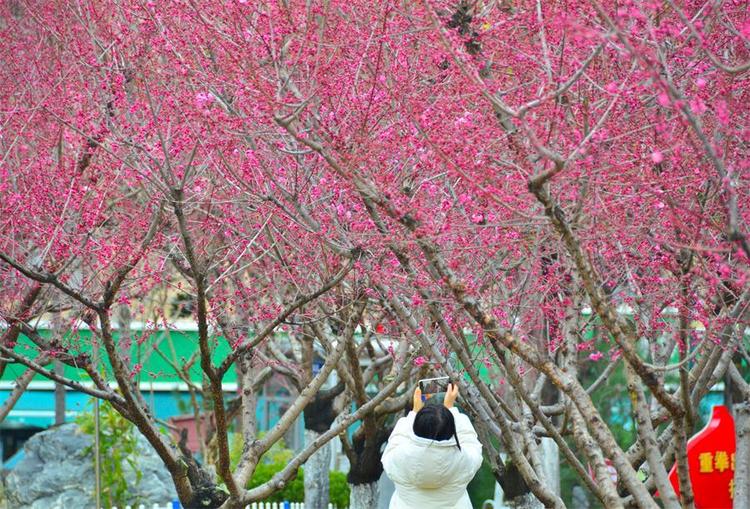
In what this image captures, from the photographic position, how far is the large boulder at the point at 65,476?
16.3 metres

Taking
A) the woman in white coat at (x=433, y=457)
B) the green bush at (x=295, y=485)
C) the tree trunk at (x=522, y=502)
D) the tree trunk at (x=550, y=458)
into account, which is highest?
the green bush at (x=295, y=485)

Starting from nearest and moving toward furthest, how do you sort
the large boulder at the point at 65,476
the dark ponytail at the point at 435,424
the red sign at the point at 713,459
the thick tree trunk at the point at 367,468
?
1. the dark ponytail at the point at 435,424
2. the red sign at the point at 713,459
3. the thick tree trunk at the point at 367,468
4. the large boulder at the point at 65,476

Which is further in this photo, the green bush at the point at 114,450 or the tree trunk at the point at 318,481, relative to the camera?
the green bush at the point at 114,450

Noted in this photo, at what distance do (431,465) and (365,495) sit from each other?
623cm

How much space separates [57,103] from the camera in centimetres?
1002

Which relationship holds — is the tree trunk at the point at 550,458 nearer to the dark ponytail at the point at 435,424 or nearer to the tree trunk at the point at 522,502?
the tree trunk at the point at 522,502

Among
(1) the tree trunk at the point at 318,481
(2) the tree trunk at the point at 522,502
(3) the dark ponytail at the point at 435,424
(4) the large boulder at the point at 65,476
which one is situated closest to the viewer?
(3) the dark ponytail at the point at 435,424

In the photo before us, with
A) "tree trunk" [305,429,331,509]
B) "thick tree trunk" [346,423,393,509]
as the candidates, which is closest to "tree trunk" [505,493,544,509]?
"thick tree trunk" [346,423,393,509]

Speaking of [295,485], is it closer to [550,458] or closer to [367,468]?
[367,468]

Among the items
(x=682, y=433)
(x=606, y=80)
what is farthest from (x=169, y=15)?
(x=682, y=433)

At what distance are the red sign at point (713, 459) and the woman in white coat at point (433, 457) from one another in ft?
19.4

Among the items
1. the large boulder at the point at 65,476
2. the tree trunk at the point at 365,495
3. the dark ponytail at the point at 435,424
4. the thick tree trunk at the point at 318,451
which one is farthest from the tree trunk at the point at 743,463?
the large boulder at the point at 65,476

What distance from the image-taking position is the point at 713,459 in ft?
38.6

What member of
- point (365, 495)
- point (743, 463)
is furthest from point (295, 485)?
point (743, 463)
